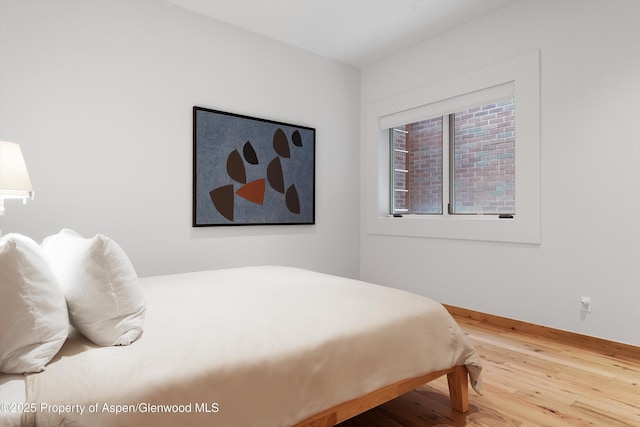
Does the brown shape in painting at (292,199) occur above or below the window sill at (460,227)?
above

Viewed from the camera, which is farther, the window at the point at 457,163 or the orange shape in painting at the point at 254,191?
the orange shape in painting at the point at 254,191

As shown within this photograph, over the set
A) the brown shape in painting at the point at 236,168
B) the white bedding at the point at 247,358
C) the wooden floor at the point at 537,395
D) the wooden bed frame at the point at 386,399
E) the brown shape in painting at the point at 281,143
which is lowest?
the wooden floor at the point at 537,395

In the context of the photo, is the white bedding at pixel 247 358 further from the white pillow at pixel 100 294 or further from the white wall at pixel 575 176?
the white wall at pixel 575 176

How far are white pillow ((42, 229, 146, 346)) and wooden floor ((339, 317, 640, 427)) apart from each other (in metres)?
1.06

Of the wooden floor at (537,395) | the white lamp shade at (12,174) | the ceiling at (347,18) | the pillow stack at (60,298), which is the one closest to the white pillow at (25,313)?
the pillow stack at (60,298)

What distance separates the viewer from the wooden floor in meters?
1.80

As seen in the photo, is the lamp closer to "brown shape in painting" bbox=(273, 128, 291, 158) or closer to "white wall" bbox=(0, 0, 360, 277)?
"white wall" bbox=(0, 0, 360, 277)

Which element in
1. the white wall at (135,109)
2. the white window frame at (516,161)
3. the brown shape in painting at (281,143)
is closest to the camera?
the white wall at (135,109)

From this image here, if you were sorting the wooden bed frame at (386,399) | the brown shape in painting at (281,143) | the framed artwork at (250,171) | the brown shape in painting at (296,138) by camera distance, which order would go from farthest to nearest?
1. the brown shape in painting at (296,138)
2. the brown shape in painting at (281,143)
3. the framed artwork at (250,171)
4. the wooden bed frame at (386,399)

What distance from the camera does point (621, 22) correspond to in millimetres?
2643

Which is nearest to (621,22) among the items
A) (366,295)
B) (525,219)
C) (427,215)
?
(525,219)

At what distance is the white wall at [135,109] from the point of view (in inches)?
102

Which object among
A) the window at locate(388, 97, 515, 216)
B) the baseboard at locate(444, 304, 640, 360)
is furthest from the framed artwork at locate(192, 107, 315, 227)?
the baseboard at locate(444, 304, 640, 360)

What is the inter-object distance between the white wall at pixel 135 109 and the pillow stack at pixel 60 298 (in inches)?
55.2
